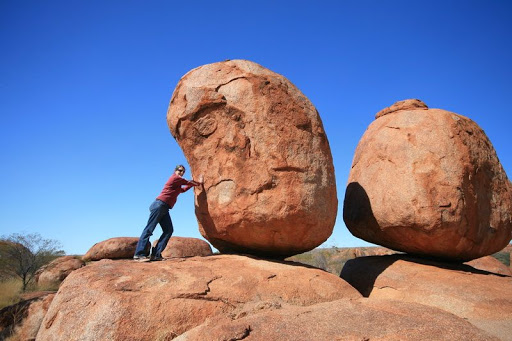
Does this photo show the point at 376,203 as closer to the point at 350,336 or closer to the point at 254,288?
the point at 254,288

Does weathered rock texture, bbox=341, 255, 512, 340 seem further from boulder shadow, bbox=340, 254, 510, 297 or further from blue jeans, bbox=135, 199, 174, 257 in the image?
blue jeans, bbox=135, 199, 174, 257

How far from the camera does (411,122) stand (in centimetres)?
643

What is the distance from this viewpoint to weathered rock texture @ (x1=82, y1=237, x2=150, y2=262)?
1469 centimetres

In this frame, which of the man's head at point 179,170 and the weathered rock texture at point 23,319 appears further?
the weathered rock texture at point 23,319

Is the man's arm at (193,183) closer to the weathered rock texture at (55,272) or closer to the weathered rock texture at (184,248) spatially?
the weathered rock texture at (184,248)

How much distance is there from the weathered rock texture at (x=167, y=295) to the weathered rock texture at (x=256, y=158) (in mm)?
590

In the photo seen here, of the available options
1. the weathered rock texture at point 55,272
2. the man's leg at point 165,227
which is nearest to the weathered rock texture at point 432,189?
the man's leg at point 165,227

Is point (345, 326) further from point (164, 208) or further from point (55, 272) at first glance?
point (55, 272)

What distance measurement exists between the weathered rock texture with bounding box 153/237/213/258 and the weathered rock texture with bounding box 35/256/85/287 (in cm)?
390

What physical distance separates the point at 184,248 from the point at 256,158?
9.06 metres

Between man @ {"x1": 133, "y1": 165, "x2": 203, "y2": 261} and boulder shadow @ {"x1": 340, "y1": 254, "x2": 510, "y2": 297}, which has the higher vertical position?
man @ {"x1": 133, "y1": 165, "x2": 203, "y2": 261}

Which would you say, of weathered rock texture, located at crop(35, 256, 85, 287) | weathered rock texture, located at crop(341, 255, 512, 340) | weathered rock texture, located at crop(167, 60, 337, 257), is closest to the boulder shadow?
weathered rock texture, located at crop(341, 255, 512, 340)

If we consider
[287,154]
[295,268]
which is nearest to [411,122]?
[287,154]

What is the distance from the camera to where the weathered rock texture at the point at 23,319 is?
6094mm
